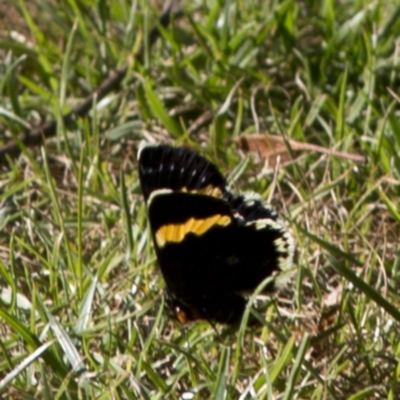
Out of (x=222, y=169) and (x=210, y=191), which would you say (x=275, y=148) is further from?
(x=210, y=191)

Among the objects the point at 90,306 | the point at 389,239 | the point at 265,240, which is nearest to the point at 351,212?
the point at 389,239

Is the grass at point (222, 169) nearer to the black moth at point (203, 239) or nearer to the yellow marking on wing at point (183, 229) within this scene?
the black moth at point (203, 239)

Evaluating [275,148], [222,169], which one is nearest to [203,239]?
[222,169]

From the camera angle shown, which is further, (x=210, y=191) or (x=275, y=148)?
(x=275, y=148)

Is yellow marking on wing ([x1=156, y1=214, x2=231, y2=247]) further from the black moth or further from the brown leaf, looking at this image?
the brown leaf

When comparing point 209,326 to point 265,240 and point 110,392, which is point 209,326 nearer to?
point 265,240

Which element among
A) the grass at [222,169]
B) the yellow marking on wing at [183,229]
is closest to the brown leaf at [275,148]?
the grass at [222,169]

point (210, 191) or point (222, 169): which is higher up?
point (210, 191)
